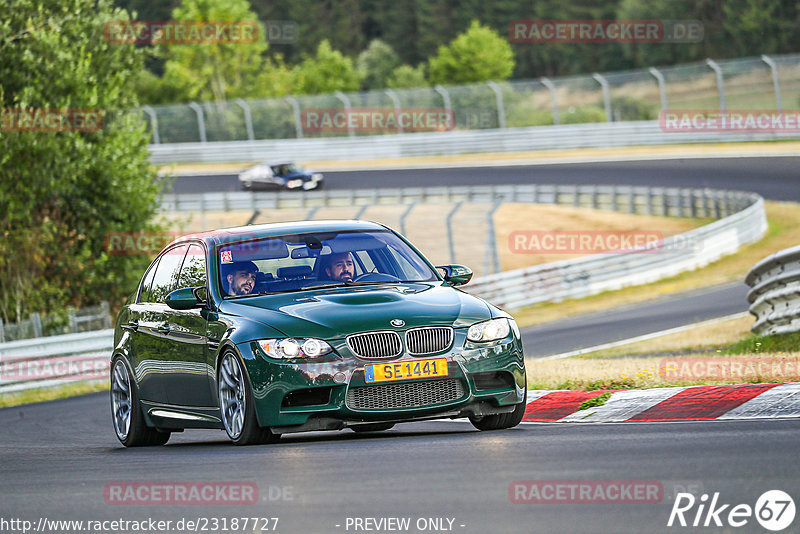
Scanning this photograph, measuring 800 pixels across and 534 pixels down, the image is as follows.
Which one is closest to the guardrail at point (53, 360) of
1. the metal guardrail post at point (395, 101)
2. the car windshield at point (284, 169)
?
the car windshield at point (284, 169)

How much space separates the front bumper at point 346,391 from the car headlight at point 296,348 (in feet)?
0.17

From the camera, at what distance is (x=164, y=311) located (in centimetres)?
975

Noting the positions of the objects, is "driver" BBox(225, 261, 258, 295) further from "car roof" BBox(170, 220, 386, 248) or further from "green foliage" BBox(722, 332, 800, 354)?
"green foliage" BBox(722, 332, 800, 354)

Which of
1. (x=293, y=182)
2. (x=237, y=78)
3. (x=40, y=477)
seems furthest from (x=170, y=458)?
(x=237, y=78)

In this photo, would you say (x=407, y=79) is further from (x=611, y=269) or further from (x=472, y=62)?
(x=611, y=269)

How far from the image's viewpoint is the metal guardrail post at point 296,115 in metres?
55.2

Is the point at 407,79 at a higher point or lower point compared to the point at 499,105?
lower

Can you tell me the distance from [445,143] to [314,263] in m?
45.6

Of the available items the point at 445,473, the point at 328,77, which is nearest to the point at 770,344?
the point at 445,473

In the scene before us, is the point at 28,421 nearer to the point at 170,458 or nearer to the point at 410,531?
the point at 170,458

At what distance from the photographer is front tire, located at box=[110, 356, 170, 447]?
10023mm

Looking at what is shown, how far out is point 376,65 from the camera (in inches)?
4205

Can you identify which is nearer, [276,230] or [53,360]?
[276,230]

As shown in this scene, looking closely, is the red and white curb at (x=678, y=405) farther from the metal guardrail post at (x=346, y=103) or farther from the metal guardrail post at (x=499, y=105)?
the metal guardrail post at (x=346, y=103)
